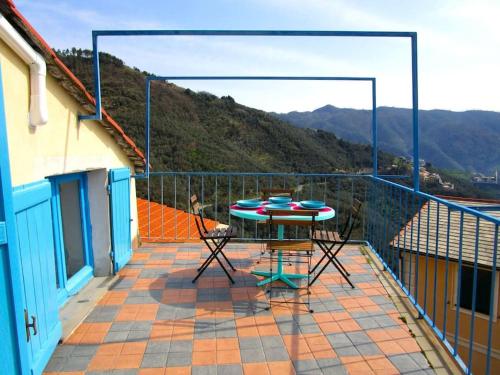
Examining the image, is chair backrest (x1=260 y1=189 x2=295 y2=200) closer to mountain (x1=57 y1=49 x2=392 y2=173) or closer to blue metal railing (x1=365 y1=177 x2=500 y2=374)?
blue metal railing (x1=365 y1=177 x2=500 y2=374)

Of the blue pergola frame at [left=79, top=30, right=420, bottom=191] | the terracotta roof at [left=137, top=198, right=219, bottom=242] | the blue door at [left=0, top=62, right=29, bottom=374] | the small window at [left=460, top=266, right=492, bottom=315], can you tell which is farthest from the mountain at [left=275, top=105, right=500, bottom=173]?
the blue door at [left=0, top=62, right=29, bottom=374]

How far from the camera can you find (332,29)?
10.9 ft

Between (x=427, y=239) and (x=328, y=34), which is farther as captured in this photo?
(x=328, y=34)

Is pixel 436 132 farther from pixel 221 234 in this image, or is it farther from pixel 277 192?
pixel 221 234

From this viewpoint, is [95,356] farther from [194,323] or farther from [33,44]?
[33,44]

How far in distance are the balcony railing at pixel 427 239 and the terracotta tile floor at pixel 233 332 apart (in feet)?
1.43

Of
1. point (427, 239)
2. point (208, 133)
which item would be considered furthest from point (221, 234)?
point (208, 133)

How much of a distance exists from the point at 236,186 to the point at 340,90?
12.7 m

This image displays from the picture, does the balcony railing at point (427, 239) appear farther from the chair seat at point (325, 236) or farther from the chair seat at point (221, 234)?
the chair seat at point (221, 234)

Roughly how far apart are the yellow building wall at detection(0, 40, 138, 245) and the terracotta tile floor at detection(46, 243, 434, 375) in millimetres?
1296

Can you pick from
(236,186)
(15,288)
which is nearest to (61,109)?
(15,288)

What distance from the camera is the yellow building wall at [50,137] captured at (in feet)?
6.97

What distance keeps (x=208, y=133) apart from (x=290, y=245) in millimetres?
23532

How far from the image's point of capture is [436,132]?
248ft
